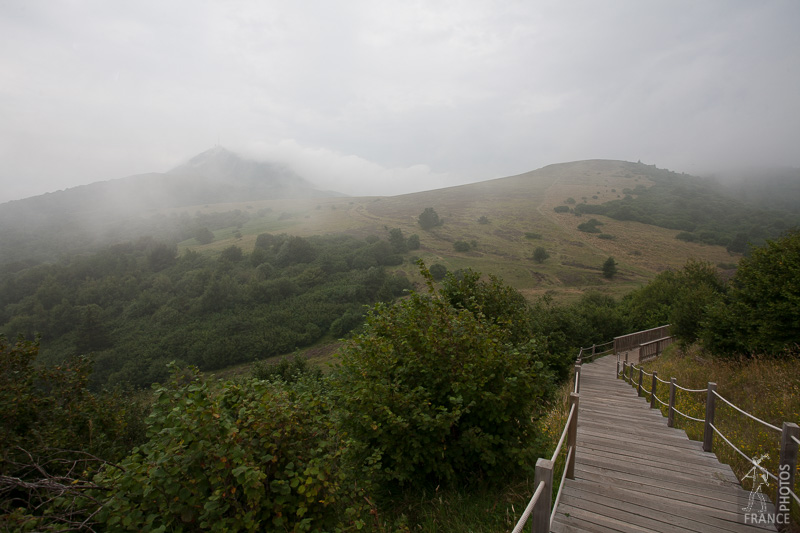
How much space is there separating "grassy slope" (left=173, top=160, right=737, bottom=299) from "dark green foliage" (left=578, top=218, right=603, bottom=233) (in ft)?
5.27

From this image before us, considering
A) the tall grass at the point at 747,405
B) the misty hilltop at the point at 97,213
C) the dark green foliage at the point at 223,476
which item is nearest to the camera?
the dark green foliage at the point at 223,476

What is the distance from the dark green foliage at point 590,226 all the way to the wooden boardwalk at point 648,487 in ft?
231

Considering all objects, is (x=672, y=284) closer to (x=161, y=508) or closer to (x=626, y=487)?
(x=626, y=487)

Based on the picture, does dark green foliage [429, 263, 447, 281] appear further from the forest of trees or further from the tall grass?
the tall grass

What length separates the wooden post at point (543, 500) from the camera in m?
2.65

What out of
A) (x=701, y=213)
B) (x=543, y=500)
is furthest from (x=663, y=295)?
(x=701, y=213)

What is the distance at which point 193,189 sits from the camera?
163 m

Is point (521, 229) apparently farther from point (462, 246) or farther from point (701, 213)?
point (701, 213)

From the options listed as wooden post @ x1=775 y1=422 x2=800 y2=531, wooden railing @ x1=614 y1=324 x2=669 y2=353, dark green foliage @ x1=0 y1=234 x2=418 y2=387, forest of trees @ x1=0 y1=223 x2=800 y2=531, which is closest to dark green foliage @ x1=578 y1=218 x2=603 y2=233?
dark green foliage @ x1=0 y1=234 x2=418 y2=387

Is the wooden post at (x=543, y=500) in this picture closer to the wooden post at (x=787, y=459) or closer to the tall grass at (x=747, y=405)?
the wooden post at (x=787, y=459)

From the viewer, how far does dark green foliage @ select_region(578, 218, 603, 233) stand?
6738 centimetres

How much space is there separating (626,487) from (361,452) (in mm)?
3486

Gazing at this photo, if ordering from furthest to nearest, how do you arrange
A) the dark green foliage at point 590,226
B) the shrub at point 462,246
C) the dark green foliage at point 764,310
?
the dark green foliage at point 590,226
the shrub at point 462,246
the dark green foliage at point 764,310

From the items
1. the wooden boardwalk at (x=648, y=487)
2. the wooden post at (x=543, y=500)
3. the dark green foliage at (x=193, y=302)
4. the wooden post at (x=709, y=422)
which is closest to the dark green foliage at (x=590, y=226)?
the dark green foliage at (x=193, y=302)
